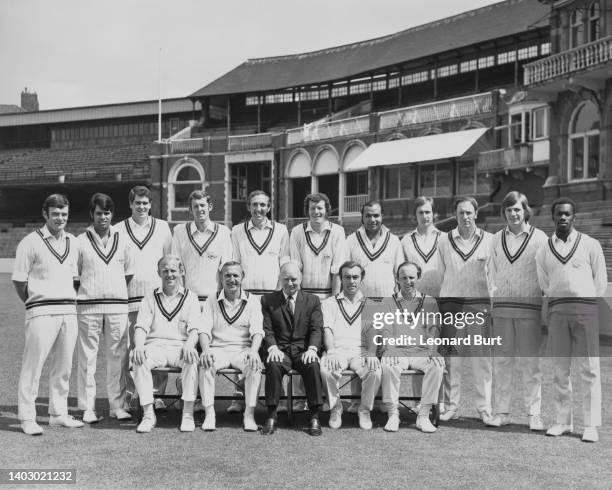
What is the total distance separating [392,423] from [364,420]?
251 millimetres

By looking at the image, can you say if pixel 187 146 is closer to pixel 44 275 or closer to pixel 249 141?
pixel 249 141

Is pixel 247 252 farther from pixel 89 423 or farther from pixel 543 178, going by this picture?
pixel 543 178

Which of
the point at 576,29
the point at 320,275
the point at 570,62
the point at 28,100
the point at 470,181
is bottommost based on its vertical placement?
the point at 320,275

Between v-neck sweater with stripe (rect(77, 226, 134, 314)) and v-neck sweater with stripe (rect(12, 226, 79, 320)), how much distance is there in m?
0.29

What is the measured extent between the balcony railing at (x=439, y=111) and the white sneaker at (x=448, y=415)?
20.5m

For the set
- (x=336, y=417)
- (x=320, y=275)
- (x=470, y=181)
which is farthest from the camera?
(x=470, y=181)

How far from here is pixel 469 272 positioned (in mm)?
6598

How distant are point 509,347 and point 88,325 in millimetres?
3805

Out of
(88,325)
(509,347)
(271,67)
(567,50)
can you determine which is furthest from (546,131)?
(271,67)

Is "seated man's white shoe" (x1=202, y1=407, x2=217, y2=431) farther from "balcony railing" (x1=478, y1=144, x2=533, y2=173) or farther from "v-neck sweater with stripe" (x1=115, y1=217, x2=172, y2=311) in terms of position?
"balcony railing" (x1=478, y1=144, x2=533, y2=173)

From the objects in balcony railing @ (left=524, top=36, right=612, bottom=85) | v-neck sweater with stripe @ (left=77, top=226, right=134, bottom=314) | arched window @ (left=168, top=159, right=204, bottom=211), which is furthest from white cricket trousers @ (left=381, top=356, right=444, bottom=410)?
arched window @ (left=168, top=159, right=204, bottom=211)

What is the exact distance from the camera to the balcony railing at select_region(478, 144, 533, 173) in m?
23.2

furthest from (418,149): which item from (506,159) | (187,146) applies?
(187,146)

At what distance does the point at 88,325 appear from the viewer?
21.4 feet
